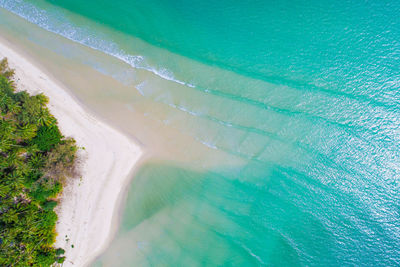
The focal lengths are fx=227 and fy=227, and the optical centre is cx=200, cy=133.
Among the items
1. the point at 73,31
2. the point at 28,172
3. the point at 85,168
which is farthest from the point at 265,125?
the point at 28,172

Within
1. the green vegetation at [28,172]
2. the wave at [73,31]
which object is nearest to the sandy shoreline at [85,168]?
the green vegetation at [28,172]

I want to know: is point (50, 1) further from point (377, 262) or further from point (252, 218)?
point (377, 262)

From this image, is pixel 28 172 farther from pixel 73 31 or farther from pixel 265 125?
pixel 265 125

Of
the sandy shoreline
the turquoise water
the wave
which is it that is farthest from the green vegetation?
the turquoise water

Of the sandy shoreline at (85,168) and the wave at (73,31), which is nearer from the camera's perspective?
the sandy shoreline at (85,168)

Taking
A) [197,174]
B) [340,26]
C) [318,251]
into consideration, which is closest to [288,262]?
[318,251]

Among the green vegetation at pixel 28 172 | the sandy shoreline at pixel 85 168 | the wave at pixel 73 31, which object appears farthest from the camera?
the wave at pixel 73 31

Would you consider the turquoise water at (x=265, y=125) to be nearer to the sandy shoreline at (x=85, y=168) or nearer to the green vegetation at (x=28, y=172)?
the sandy shoreline at (x=85, y=168)
